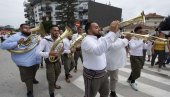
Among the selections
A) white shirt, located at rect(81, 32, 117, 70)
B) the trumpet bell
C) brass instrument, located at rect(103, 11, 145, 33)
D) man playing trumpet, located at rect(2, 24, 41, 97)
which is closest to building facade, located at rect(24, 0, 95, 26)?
the trumpet bell

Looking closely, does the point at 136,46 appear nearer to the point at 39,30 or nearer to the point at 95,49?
the point at 39,30

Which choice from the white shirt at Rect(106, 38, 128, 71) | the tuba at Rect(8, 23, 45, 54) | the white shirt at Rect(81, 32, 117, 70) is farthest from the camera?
the tuba at Rect(8, 23, 45, 54)

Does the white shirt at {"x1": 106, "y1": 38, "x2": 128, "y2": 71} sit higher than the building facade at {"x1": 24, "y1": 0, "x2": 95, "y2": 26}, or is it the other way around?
the building facade at {"x1": 24, "y1": 0, "x2": 95, "y2": 26}

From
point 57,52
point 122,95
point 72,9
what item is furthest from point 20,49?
point 72,9

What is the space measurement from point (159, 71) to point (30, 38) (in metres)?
5.96

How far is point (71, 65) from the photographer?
9.48 metres

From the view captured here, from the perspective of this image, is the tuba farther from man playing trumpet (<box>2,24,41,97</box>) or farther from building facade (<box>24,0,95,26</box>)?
building facade (<box>24,0,95,26</box>)

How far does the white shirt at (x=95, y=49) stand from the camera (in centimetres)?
421

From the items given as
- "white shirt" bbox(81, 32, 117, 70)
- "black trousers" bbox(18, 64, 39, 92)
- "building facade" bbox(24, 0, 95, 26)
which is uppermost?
"building facade" bbox(24, 0, 95, 26)

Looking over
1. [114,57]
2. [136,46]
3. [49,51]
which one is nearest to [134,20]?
[114,57]

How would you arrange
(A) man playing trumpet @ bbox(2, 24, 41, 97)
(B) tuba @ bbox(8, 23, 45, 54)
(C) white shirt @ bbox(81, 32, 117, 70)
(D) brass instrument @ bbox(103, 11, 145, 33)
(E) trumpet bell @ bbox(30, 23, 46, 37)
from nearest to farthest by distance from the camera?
(C) white shirt @ bbox(81, 32, 117, 70)
(D) brass instrument @ bbox(103, 11, 145, 33)
(A) man playing trumpet @ bbox(2, 24, 41, 97)
(B) tuba @ bbox(8, 23, 45, 54)
(E) trumpet bell @ bbox(30, 23, 46, 37)

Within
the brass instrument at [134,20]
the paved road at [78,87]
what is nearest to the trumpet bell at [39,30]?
the paved road at [78,87]

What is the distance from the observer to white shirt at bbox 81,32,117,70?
4.21 m

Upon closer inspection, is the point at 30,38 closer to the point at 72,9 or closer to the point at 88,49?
the point at 88,49
